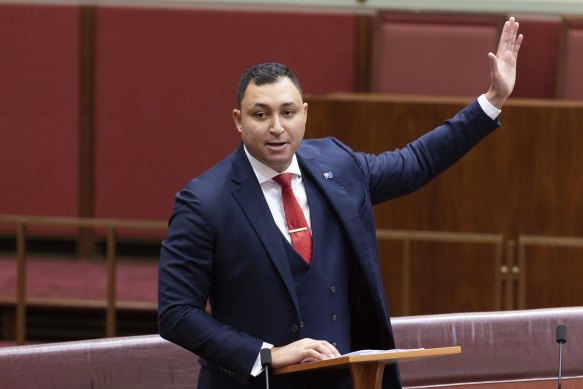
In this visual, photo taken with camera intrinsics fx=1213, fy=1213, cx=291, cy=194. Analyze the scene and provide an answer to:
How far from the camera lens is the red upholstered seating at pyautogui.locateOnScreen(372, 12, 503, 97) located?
1952mm

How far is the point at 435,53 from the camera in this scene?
1964 mm

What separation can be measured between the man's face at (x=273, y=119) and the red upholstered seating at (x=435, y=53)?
110 cm

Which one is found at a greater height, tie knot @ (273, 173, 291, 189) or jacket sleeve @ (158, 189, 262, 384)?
tie knot @ (273, 173, 291, 189)

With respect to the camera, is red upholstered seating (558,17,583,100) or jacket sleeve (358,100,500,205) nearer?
jacket sleeve (358,100,500,205)

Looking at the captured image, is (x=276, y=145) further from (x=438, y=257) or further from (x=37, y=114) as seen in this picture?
(x=37, y=114)

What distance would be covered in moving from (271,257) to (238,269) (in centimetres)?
3

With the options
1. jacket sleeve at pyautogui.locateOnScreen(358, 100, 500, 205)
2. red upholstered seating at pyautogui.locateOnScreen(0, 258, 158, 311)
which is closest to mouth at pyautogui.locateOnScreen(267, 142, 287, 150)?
jacket sleeve at pyautogui.locateOnScreen(358, 100, 500, 205)

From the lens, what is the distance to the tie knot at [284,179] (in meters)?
0.90

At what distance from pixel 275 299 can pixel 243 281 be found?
0.09ft

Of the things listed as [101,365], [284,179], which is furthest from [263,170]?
[101,365]

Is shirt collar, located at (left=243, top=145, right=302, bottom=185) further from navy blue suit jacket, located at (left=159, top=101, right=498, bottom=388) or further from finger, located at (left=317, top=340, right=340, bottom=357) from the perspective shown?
finger, located at (left=317, top=340, right=340, bottom=357)

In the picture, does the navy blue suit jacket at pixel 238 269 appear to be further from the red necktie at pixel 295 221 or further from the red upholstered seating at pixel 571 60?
the red upholstered seating at pixel 571 60

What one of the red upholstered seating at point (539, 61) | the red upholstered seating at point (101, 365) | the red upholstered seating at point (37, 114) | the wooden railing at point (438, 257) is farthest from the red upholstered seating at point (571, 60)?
the red upholstered seating at point (101, 365)

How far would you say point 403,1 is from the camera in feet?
6.88
